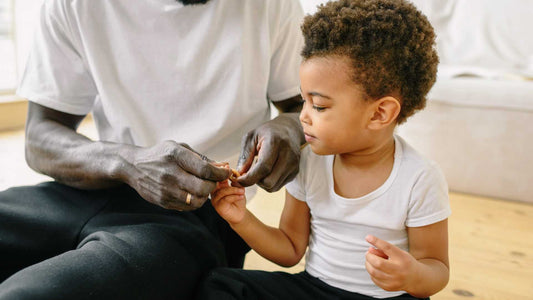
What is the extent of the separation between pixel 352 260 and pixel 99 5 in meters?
0.78

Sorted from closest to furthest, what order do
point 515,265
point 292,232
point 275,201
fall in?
point 292,232
point 515,265
point 275,201

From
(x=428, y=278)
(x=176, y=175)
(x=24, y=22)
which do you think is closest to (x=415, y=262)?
(x=428, y=278)

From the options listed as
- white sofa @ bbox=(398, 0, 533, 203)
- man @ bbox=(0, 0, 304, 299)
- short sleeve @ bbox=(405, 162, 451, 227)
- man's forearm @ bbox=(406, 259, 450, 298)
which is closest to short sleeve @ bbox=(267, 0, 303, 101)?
man @ bbox=(0, 0, 304, 299)

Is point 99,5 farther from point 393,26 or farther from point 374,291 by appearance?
point 374,291

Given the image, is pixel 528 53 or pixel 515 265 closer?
pixel 515 265

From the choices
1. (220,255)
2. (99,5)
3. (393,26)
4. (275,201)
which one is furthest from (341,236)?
(275,201)

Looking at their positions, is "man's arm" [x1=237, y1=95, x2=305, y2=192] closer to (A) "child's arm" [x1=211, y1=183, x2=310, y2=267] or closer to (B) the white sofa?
(A) "child's arm" [x1=211, y1=183, x2=310, y2=267]

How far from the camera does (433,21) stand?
9.07ft

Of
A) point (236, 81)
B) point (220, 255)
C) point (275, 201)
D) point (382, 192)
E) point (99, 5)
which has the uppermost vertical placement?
point (99, 5)

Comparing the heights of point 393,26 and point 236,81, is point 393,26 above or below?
above

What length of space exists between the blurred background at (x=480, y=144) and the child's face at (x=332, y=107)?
2.27 ft

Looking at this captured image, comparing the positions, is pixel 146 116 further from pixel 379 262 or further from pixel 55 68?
pixel 379 262

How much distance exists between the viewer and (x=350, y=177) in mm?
1047

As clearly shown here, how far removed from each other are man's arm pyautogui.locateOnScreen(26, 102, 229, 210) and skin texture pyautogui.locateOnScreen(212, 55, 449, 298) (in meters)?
0.12
